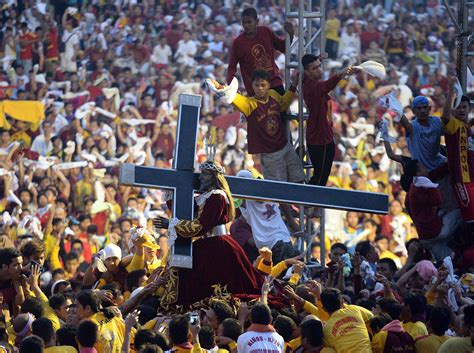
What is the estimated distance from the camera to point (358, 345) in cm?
1262

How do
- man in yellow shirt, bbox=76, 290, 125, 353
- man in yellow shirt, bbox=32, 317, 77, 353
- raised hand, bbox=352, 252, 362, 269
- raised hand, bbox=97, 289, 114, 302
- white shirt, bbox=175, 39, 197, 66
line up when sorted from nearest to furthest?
man in yellow shirt, bbox=32, 317, 77, 353 → man in yellow shirt, bbox=76, 290, 125, 353 → raised hand, bbox=97, 289, 114, 302 → raised hand, bbox=352, 252, 362, 269 → white shirt, bbox=175, 39, 197, 66

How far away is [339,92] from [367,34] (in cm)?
266

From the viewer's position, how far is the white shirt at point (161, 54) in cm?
2838

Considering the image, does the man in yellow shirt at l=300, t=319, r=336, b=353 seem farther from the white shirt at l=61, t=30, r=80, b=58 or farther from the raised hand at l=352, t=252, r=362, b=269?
the white shirt at l=61, t=30, r=80, b=58

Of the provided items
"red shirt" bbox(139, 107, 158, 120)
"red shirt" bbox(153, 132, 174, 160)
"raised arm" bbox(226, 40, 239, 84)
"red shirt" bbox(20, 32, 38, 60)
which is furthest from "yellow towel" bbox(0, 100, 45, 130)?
"raised arm" bbox(226, 40, 239, 84)

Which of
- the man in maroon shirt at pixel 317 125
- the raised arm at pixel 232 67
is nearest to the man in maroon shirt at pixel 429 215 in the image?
the man in maroon shirt at pixel 317 125

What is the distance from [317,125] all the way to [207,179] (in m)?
2.69

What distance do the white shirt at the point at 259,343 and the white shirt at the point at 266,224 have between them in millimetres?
3943

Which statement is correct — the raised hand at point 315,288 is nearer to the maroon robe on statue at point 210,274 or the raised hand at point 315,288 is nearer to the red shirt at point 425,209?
the maroon robe on statue at point 210,274

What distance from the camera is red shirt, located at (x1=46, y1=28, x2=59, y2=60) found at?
2798cm

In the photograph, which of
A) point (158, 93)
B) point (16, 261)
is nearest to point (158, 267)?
point (16, 261)

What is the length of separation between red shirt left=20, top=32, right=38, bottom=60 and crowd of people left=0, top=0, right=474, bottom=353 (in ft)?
0.14

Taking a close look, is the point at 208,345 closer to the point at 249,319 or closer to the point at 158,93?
the point at 249,319

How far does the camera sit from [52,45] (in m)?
28.2
